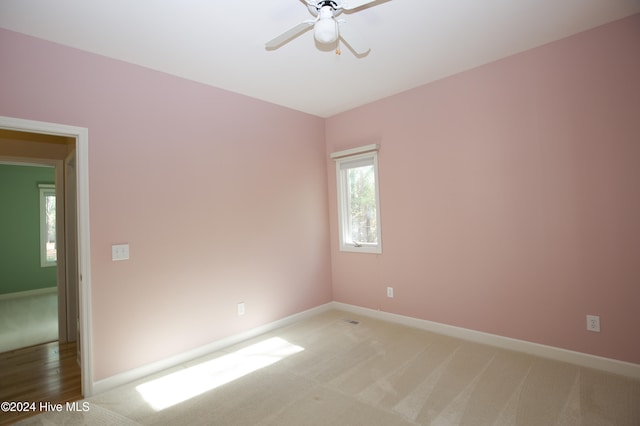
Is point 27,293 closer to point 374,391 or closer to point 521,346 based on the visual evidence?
point 374,391

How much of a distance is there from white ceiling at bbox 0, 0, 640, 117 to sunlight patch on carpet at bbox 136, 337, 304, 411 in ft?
8.91

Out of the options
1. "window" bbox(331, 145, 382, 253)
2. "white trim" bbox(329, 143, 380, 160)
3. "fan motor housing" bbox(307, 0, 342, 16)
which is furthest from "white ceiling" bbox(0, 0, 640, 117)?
"window" bbox(331, 145, 382, 253)

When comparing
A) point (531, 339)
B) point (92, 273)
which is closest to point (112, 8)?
point (92, 273)

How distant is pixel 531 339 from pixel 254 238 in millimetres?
2895

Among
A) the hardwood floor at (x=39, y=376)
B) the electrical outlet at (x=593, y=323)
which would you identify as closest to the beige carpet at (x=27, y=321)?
the hardwood floor at (x=39, y=376)

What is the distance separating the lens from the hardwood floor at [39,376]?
2.43 meters

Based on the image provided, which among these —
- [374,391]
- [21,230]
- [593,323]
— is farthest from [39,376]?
[593,323]

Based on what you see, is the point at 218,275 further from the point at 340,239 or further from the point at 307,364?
the point at 340,239

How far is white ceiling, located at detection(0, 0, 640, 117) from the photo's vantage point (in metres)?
2.08

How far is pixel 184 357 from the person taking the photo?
2.99 meters

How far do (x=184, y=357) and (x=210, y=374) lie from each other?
445 millimetres

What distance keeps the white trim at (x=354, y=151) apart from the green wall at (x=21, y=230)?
5.88 meters

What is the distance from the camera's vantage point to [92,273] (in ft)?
8.20

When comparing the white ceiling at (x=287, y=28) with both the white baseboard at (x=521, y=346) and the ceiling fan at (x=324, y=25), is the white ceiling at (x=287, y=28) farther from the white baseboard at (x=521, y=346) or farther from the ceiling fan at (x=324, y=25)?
the white baseboard at (x=521, y=346)
